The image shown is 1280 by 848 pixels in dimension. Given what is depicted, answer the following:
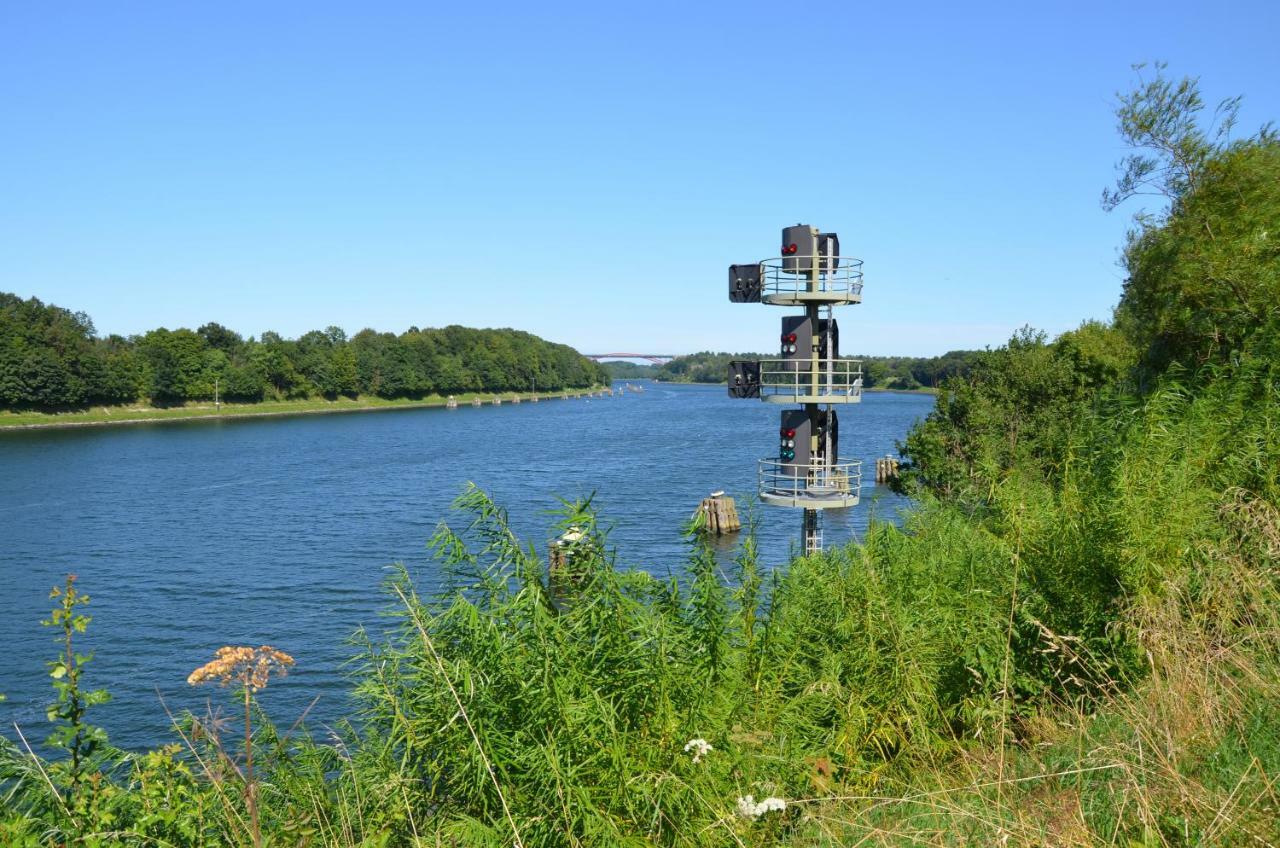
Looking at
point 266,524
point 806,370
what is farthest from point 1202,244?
point 266,524

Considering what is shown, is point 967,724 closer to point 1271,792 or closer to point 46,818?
point 1271,792

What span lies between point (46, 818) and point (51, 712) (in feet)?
5.49

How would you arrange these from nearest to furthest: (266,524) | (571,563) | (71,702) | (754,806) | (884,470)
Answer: (71,702) → (754,806) → (571,563) → (266,524) → (884,470)

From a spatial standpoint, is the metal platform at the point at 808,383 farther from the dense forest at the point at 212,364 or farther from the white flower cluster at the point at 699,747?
the dense forest at the point at 212,364

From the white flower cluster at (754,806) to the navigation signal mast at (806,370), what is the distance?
1715 centimetres

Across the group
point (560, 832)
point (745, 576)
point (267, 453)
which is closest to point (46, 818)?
point (560, 832)

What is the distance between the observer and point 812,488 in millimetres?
22547

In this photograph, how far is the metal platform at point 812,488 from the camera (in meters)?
22.3

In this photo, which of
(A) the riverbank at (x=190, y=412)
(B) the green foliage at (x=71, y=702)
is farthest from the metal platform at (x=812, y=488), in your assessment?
(A) the riverbank at (x=190, y=412)

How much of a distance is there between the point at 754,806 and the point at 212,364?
130 m

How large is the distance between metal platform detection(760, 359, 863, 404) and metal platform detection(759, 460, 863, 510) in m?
1.64

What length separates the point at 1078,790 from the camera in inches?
189

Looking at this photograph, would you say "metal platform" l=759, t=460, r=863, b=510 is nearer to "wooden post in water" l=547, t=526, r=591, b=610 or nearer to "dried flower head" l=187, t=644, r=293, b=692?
"wooden post in water" l=547, t=526, r=591, b=610

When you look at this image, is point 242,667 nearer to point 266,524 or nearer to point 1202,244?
point 1202,244
